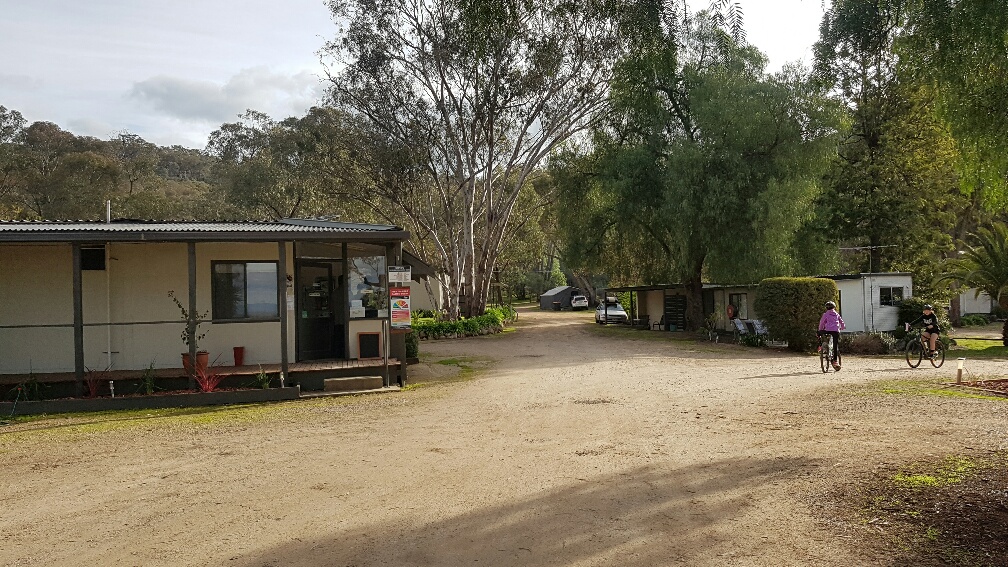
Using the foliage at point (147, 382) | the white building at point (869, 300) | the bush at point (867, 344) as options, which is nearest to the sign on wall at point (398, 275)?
the foliage at point (147, 382)

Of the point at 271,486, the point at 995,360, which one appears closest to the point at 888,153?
the point at 995,360

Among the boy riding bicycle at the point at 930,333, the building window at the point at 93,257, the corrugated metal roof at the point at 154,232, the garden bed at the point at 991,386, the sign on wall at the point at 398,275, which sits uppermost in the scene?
the corrugated metal roof at the point at 154,232

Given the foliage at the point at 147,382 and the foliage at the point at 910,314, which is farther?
the foliage at the point at 910,314

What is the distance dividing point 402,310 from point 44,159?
4408cm

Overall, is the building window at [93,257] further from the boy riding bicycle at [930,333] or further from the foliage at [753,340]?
the foliage at [753,340]

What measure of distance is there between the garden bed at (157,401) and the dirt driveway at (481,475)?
654 millimetres

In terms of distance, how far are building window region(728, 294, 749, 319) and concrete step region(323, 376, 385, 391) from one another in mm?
17019

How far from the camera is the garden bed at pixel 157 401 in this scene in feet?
35.4

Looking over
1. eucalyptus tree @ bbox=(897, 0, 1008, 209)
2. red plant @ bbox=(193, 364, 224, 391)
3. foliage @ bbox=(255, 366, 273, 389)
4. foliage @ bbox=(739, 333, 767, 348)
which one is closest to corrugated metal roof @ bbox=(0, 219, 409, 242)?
red plant @ bbox=(193, 364, 224, 391)

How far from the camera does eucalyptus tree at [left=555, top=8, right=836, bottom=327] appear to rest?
23.0 meters

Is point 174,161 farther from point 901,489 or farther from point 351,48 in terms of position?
point 901,489

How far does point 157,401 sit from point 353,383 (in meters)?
3.26

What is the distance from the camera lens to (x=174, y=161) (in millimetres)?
81375

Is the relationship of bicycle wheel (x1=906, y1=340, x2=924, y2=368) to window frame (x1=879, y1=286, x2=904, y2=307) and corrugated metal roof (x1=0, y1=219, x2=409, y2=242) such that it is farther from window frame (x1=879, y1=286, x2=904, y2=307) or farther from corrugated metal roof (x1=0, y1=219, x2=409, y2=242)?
corrugated metal roof (x1=0, y1=219, x2=409, y2=242)
